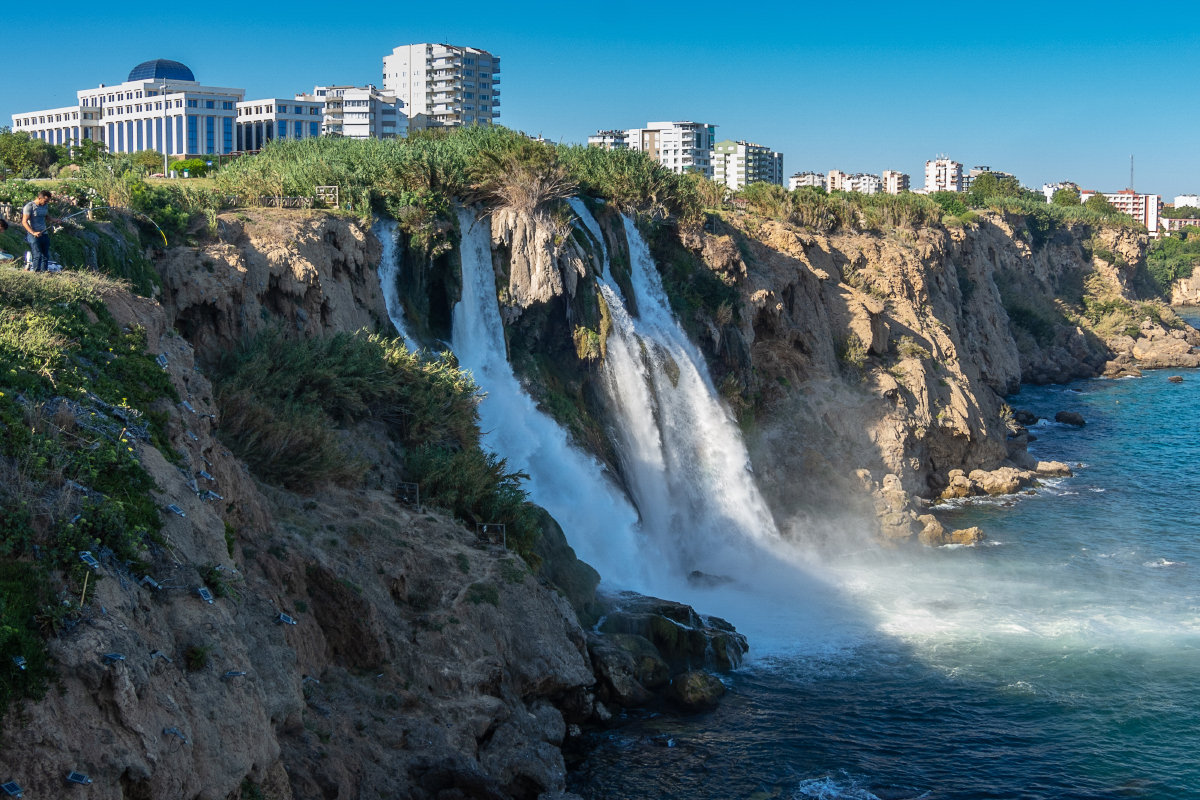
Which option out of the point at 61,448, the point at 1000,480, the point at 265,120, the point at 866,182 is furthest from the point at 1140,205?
the point at 61,448

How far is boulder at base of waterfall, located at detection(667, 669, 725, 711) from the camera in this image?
17653 mm

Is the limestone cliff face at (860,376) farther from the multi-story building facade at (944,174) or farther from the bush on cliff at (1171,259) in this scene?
the multi-story building facade at (944,174)

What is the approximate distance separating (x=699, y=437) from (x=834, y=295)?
38.4 ft

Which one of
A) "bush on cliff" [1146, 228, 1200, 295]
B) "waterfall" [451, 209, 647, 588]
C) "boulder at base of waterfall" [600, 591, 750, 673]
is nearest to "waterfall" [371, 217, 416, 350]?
"waterfall" [451, 209, 647, 588]

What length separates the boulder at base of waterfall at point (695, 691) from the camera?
57.9ft

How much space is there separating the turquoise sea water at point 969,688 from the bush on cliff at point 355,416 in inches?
182

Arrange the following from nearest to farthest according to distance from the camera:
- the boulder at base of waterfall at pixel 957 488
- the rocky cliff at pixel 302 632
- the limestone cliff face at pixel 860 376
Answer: the rocky cliff at pixel 302 632, the limestone cliff face at pixel 860 376, the boulder at base of waterfall at pixel 957 488

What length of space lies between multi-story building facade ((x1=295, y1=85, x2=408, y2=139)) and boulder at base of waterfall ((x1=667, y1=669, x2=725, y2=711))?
275 feet

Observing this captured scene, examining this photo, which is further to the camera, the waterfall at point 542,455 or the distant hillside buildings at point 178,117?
the distant hillside buildings at point 178,117

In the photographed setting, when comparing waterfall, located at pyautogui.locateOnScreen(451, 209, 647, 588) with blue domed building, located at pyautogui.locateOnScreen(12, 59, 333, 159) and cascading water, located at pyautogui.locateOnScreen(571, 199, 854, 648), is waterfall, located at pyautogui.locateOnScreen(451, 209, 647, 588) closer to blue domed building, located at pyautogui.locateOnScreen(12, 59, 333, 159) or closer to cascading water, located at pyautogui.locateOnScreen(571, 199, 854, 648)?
cascading water, located at pyautogui.locateOnScreen(571, 199, 854, 648)

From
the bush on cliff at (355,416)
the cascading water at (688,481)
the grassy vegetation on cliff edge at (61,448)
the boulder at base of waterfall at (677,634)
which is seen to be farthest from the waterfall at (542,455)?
the grassy vegetation on cliff edge at (61,448)

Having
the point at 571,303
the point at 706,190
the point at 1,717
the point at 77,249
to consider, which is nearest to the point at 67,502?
the point at 1,717

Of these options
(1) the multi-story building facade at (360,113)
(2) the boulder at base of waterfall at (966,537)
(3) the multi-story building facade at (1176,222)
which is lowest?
(2) the boulder at base of waterfall at (966,537)

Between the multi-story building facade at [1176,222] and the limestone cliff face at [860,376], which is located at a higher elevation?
the multi-story building facade at [1176,222]
